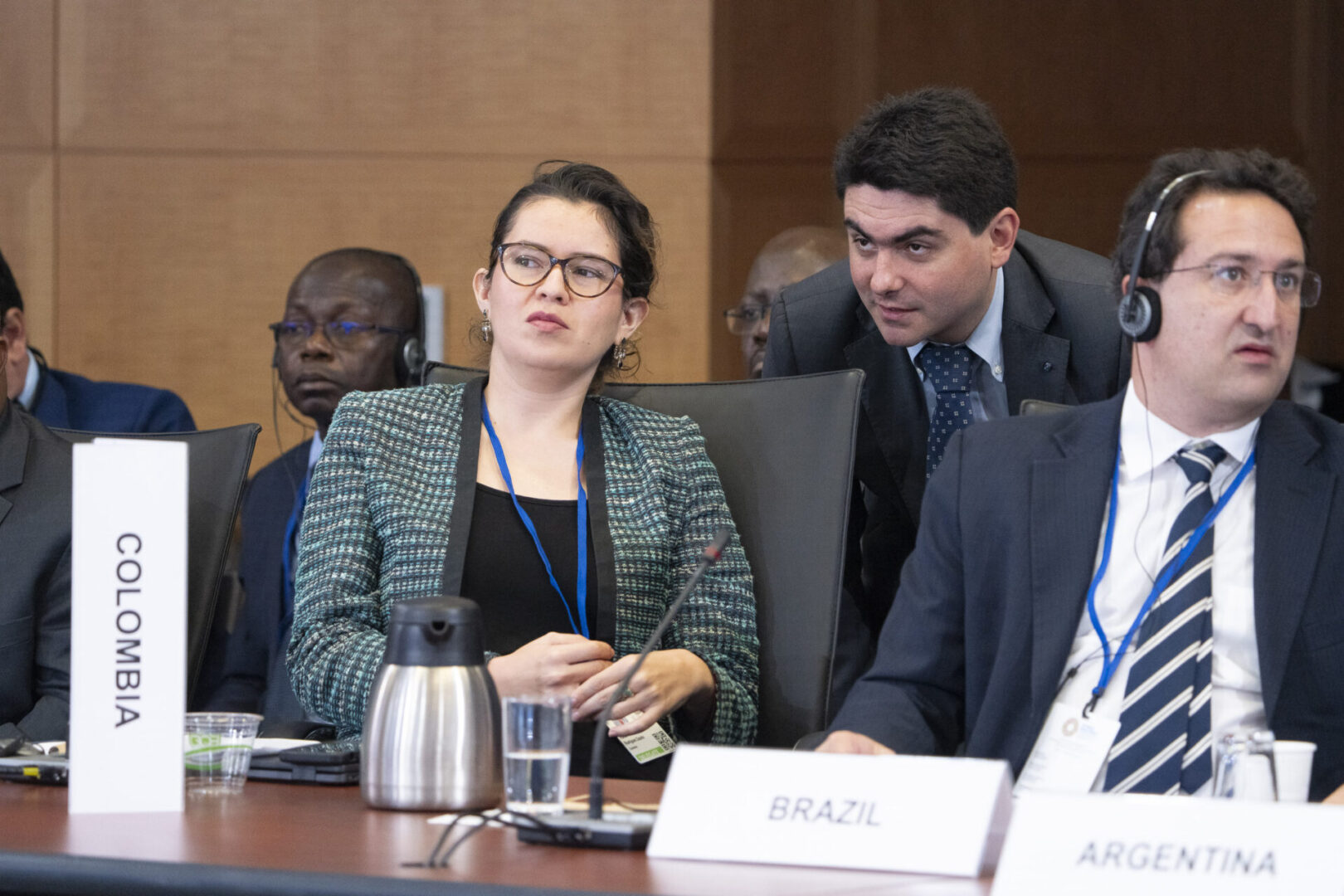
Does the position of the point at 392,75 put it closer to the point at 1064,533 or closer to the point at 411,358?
the point at 411,358

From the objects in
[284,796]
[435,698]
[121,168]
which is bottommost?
[284,796]

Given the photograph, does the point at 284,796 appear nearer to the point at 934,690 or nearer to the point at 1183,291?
the point at 934,690

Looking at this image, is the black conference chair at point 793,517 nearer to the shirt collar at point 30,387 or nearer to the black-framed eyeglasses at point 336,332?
the black-framed eyeglasses at point 336,332

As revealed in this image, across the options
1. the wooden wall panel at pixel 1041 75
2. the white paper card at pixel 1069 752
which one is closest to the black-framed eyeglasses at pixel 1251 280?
the white paper card at pixel 1069 752

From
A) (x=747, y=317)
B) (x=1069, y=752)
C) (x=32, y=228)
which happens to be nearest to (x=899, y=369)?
(x=1069, y=752)

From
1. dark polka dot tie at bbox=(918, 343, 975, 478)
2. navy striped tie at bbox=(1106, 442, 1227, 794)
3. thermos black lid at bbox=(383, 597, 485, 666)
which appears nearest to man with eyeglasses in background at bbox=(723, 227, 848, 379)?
dark polka dot tie at bbox=(918, 343, 975, 478)

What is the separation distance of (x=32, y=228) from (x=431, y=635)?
→ 3308 mm

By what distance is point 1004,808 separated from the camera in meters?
1.13

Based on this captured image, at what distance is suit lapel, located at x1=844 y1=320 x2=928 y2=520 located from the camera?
7.71 ft

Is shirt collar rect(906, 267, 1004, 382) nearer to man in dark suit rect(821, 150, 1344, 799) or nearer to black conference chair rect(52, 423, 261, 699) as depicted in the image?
man in dark suit rect(821, 150, 1344, 799)

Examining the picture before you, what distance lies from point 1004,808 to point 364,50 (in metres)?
3.53

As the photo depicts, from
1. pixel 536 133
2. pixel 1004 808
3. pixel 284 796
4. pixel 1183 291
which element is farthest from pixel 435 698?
pixel 536 133

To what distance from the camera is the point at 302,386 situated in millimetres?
3252

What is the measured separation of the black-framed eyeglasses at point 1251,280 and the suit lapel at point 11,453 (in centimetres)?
156
